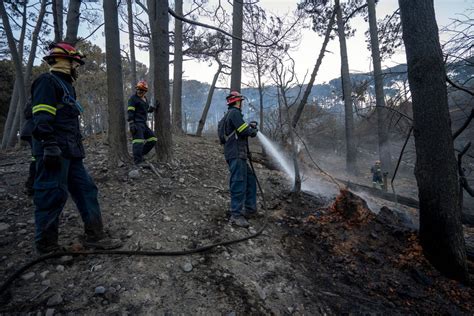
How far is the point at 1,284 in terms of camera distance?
2461mm

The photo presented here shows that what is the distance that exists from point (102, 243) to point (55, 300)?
2.79 feet

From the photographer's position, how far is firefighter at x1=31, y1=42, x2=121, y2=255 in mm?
2756

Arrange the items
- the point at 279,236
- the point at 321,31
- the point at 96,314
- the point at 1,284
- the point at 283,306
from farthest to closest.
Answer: the point at 321,31 → the point at 279,236 → the point at 283,306 → the point at 1,284 → the point at 96,314

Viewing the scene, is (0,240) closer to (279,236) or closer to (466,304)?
(279,236)

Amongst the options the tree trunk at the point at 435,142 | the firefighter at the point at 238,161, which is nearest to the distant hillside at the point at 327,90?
the tree trunk at the point at 435,142

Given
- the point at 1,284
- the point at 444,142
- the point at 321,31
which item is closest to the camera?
the point at 1,284

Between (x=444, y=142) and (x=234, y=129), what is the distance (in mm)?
2966

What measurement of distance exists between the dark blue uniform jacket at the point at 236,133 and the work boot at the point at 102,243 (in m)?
2.12

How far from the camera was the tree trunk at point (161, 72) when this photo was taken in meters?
5.55

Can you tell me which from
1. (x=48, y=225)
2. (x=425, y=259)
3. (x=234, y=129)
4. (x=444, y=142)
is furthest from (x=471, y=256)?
(x=48, y=225)

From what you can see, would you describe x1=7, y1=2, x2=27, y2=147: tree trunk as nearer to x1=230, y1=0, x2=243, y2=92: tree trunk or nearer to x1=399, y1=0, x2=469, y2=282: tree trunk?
x1=230, y1=0, x2=243, y2=92: tree trunk

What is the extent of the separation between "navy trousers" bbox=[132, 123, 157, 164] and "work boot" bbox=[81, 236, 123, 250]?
2465 millimetres

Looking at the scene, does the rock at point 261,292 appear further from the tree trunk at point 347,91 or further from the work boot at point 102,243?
the tree trunk at point 347,91

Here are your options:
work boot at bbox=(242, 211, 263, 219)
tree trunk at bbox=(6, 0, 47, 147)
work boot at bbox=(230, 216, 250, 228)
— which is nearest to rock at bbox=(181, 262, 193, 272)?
work boot at bbox=(230, 216, 250, 228)
